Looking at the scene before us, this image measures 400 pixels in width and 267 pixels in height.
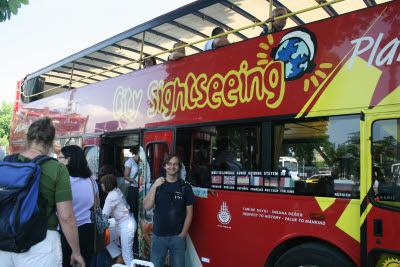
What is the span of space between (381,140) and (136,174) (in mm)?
4517

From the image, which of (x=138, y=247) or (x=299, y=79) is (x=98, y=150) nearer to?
(x=138, y=247)

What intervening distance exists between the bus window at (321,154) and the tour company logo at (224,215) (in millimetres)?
879

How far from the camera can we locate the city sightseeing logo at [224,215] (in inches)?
162

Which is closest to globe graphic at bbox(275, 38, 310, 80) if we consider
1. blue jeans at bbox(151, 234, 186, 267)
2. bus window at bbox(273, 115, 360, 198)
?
bus window at bbox(273, 115, 360, 198)

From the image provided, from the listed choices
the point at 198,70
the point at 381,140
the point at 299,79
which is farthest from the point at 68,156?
the point at 381,140

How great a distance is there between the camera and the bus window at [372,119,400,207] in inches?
116

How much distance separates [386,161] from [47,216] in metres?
2.96

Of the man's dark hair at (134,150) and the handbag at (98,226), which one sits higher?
the man's dark hair at (134,150)

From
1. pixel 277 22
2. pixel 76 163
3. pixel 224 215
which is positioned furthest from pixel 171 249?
pixel 277 22

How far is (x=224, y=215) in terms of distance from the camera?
4.15 metres

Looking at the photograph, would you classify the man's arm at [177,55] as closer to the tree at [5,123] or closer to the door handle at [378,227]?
the door handle at [378,227]

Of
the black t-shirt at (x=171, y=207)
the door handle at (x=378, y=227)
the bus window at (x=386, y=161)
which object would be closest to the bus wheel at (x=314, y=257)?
the door handle at (x=378, y=227)

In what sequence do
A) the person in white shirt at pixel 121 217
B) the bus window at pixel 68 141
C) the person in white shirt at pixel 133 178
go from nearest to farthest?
the person in white shirt at pixel 121 217, the person in white shirt at pixel 133 178, the bus window at pixel 68 141

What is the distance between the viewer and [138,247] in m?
5.63
